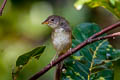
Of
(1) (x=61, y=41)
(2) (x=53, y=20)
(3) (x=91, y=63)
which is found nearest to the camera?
(3) (x=91, y=63)

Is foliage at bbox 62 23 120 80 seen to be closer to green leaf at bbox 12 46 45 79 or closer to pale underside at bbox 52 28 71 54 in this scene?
green leaf at bbox 12 46 45 79

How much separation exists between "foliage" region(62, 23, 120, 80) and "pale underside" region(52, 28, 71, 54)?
0.51 meters

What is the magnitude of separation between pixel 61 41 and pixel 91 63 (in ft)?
2.47

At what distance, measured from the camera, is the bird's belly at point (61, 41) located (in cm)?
255

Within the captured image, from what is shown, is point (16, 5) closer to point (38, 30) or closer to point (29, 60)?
point (38, 30)

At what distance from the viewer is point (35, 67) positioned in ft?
10.6

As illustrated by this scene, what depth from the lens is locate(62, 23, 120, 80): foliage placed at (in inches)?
73.5

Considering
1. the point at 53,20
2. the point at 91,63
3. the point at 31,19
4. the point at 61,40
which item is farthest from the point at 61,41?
the point at 31,19

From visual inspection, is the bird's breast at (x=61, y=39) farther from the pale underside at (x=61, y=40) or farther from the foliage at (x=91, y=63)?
the foliage at (x=91, y=63)

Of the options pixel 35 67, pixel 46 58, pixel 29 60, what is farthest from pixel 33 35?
pixel 29 60

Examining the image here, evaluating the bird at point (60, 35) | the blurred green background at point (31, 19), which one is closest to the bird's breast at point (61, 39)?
the bird at point (60, 35)

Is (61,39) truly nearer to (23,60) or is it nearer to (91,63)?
(91,63)

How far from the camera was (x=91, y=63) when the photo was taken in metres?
1.91

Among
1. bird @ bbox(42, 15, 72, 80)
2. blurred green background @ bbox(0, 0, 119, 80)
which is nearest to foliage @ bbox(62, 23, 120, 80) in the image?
bird @ bbox(42, 15, 72, 80)
